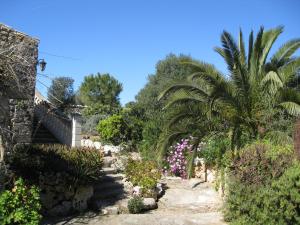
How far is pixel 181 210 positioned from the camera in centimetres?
992

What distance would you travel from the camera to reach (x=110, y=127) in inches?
672

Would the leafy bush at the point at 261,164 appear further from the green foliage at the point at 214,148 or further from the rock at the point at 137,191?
the green foliage at the point at 214,148

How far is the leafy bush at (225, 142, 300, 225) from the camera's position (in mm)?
7531

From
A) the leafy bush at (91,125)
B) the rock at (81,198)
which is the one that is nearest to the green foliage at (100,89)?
the leafy bush at (91,125)

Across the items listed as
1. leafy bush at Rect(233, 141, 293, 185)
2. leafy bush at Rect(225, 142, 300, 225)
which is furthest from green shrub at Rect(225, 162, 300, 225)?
leafy bush at Rect(233, 141, 293, 185)

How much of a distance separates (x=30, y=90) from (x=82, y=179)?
3.39 meters

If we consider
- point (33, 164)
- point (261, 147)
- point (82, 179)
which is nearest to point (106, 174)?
point (82, 179)

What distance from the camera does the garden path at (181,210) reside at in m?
8.63

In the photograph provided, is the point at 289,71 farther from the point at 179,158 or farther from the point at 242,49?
the point at 179,158

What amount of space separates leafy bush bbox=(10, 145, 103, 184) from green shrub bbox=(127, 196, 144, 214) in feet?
3.57

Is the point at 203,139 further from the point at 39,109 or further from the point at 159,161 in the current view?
the point at 39,109

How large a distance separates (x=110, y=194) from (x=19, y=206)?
414 cm

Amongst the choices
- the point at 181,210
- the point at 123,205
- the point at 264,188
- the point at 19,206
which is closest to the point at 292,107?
the point at 264,188

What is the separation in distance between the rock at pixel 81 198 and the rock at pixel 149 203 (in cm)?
136
